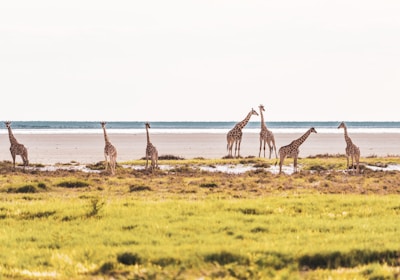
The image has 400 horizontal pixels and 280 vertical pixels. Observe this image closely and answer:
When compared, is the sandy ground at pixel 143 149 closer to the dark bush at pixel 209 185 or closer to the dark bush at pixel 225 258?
the dark bush at pixel 209 185

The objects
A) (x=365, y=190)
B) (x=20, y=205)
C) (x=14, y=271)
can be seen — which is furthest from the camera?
(x=365, y=190)

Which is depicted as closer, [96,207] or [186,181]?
[96,207]

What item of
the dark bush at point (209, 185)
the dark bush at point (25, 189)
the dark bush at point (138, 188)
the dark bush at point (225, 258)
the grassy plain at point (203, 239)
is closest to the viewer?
the grassy plain at point (203, 239)

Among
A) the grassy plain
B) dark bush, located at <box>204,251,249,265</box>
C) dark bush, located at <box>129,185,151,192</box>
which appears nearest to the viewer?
the grassy plain

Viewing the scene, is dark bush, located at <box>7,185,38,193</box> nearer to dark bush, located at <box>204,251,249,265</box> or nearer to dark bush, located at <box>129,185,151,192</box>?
dark bush, located at <box>129,185,151,192</box>

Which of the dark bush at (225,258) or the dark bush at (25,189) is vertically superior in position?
the dark bush at (225,258)

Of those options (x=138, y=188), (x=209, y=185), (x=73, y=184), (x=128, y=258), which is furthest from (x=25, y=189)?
(x=128, y=258)

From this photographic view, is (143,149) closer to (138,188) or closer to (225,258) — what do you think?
(138,188)

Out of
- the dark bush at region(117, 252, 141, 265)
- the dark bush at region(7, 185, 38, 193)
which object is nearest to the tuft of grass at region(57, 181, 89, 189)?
the dark bush at region(7, 185, 38, 193)

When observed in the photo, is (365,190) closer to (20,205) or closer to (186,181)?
(186,181)

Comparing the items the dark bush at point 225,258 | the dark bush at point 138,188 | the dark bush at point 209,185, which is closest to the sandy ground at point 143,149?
the dark bush at point 209,185

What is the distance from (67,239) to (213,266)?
3770 mm

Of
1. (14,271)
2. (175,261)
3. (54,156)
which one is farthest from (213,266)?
(54,156)

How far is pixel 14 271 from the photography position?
11555 mm
